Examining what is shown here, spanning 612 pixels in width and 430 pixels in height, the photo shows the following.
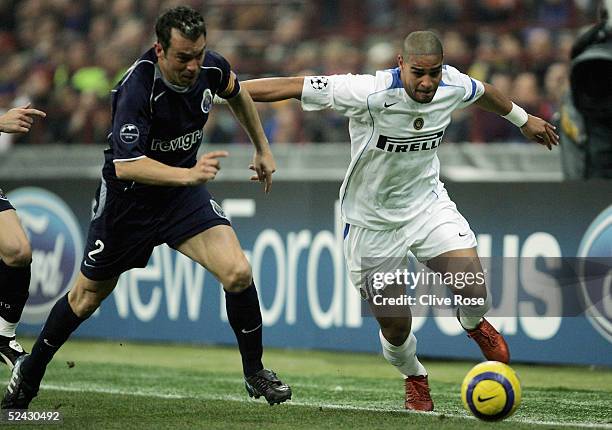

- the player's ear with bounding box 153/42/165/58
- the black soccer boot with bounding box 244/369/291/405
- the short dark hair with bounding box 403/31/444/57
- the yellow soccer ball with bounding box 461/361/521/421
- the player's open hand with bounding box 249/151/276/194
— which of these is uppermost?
the short dark hair with bounding box 403/31/444/57

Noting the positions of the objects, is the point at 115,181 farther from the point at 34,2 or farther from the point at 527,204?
the point at 34,2

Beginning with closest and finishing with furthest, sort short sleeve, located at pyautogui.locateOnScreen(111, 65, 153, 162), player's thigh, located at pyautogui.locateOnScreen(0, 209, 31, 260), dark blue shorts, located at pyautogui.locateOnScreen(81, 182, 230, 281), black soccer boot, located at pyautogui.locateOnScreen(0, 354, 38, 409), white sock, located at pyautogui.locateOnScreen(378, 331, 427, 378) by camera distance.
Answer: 1. short sleeve, located at pyautogui.locateOnScreen(111, 65, 153, 162)
2. dark blue shorts, located at pyautogui.locateOnScreen(81, 182, 230, 281)
3. black soccer boot, located at pyautogui.locateOnScreen(0, 354, 38, 409)
4. white sock, located at pyautogui.locateOnScreen(378, 331, 427, 378)
5. player's thigh, located at pyautogui.locateOnScreen(0, 209, 31, 260)

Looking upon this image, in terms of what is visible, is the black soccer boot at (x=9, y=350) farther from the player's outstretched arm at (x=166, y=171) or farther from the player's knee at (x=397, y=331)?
the player's knee at (x=397, y=331)

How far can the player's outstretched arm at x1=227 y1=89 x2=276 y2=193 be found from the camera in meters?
6.86

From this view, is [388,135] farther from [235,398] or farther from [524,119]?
[235,398]

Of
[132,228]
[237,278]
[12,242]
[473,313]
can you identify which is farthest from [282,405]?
[12,242]

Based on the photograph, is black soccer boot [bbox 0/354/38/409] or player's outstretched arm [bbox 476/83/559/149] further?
player's outstretched arm [bbox 476/83/559/149]

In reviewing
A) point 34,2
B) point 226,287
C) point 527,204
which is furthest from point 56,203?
point 34,2

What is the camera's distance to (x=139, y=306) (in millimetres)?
11617

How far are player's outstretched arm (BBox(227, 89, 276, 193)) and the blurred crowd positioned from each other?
621 centimetres

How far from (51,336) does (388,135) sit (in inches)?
92.4

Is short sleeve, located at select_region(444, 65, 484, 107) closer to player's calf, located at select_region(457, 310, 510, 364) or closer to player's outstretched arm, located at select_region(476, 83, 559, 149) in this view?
player's outstretched arm, located at select_region(476, 83, 559, 149)

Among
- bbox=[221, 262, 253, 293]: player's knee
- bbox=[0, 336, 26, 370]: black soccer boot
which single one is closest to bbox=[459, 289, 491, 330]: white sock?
bbox=[221, 262, 253, 293]: player's knee

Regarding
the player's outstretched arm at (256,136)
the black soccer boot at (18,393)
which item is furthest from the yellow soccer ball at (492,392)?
the black soccer boot at (18,393)
